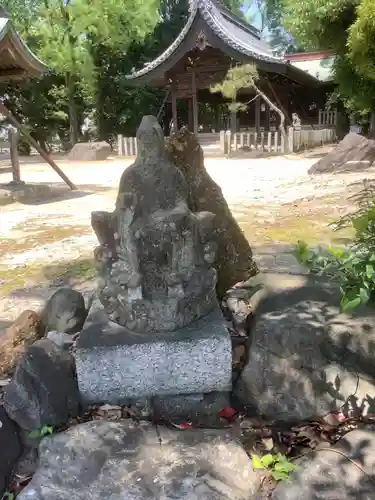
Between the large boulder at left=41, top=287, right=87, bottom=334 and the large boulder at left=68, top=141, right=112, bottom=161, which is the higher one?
the large boulder at left=68, top=141, right=112, bottom=161

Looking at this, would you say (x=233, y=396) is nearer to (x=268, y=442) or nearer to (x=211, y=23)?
(x=268, y=442)

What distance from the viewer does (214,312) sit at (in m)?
2.68

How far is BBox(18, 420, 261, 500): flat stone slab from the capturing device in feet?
6.04

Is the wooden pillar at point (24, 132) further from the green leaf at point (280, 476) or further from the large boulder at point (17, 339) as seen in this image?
the green leaf at point (280, 476)

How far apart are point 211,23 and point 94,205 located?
35.9ft

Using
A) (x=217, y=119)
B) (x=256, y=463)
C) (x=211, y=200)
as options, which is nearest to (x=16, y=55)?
(x=211, y=200)

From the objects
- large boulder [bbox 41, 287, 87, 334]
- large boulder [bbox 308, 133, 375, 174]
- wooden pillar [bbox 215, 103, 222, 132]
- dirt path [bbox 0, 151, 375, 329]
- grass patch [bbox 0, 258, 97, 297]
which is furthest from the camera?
wooden pillar [bbox 215, 103, 222, 132]

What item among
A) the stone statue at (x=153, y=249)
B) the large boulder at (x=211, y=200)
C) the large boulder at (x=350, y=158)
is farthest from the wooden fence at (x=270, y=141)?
the stone statue at (x=153, y=249)

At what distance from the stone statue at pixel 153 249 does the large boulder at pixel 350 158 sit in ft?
31.4

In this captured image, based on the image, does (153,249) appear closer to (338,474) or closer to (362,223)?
(362,223)

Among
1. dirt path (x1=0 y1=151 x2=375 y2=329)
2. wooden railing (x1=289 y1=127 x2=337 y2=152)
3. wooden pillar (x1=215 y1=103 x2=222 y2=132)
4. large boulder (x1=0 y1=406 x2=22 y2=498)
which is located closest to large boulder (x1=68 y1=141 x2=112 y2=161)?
dirt path (x1=0 y1=151 x2=375 y2=329)

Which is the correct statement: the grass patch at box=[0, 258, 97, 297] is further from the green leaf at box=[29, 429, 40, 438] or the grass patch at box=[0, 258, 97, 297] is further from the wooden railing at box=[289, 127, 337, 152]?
the wooden railing at box=[289, 127, 337, 152]

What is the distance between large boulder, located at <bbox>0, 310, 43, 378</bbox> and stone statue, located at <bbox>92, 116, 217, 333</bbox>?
0.70 m

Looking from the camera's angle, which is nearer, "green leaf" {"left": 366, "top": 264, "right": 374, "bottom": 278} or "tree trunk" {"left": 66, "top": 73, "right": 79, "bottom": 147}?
"green leaf" {"left": 366, "top": 264, "right": 374, "bottom": 278}
